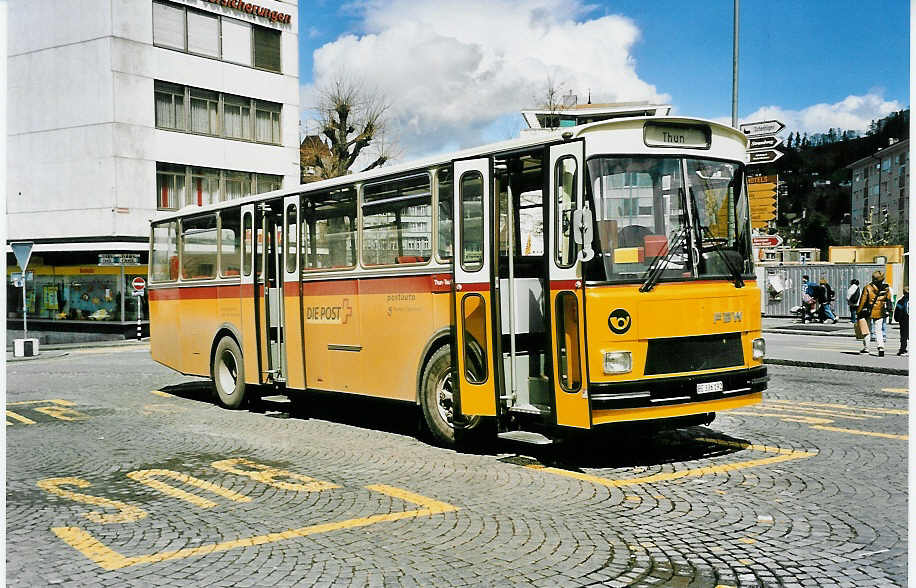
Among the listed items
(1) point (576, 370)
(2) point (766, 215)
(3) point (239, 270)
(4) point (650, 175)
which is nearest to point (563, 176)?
(4) point (650, 175)

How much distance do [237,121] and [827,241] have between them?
71.1 metres

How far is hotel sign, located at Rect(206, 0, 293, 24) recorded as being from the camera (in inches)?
1535

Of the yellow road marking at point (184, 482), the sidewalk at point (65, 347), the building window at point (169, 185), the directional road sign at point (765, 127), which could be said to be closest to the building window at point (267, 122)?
the building window at point (169, 185)

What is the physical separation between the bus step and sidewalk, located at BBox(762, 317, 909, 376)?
386 inches

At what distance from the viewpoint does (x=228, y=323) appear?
45.2ft

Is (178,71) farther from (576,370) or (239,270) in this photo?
(576,370)

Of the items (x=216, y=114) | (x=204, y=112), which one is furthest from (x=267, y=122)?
(x=204, y=112)

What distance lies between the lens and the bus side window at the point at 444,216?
961 centimetres

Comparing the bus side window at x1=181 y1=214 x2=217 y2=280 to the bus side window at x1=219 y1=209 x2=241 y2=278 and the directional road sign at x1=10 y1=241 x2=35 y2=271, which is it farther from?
the directional road sign at x1=10 y1=241 x2=35 y2=271

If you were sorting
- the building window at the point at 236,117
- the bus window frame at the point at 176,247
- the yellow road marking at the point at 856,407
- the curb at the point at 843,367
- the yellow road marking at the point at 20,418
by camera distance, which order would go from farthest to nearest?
the building window at the point at 236,117 < the curb at the point at 843,367 < the bus window frame at the point at 176,247 < the yellow road marking at the point at 20,418 < the yellow road marking at the point at 856,407

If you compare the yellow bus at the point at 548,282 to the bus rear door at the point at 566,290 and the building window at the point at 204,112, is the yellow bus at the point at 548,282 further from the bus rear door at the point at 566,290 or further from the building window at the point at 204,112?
the building window at the point at 204,112

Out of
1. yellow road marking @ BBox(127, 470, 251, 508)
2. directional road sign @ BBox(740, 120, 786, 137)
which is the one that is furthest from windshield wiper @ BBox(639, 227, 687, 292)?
directional road sign @ BBox(740, 120, 786, 137)

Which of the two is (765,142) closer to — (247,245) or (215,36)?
(247,245)

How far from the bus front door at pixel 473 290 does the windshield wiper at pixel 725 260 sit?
6.84ft
